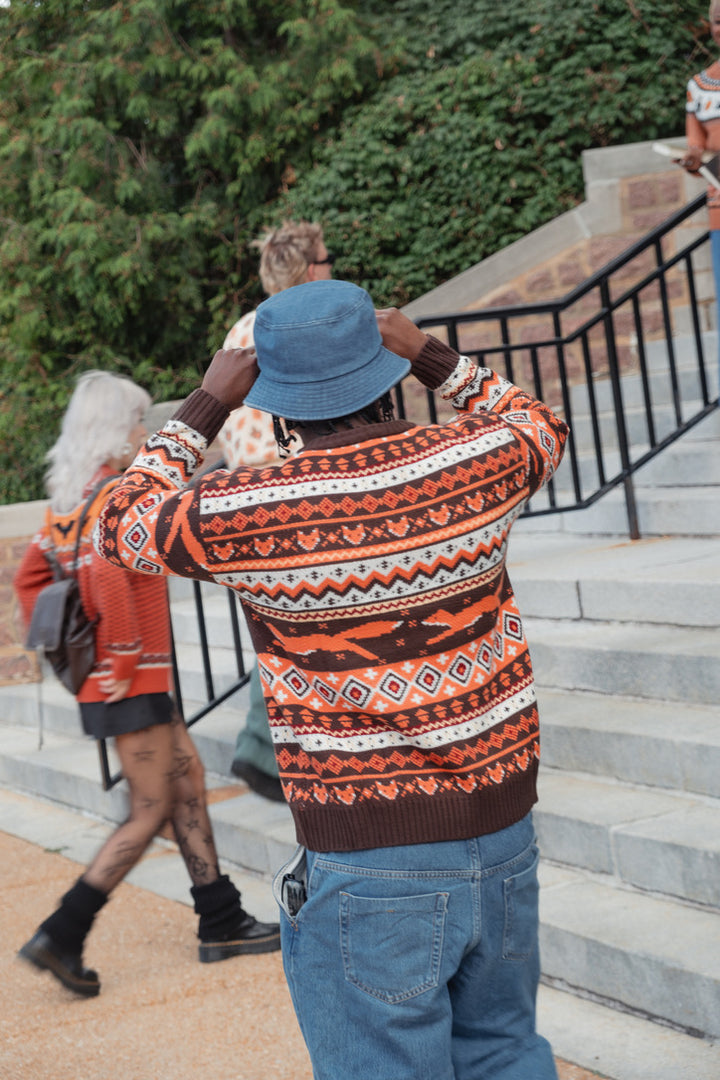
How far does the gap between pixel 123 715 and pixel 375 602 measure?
228 centimetres

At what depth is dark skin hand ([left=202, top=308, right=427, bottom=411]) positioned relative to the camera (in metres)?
1.98

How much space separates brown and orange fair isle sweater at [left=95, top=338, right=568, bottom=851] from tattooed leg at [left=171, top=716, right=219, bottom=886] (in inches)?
88.1

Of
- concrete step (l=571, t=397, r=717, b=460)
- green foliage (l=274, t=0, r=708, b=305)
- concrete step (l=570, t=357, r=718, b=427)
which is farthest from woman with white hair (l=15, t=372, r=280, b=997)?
green foliage (l=274, t=0, r=708, b=305)

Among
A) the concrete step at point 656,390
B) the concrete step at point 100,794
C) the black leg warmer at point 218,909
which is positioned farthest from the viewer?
the concrete step at point 656,390

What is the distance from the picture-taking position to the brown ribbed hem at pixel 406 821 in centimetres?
182

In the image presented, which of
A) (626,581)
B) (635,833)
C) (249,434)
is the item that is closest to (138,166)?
(249,434)

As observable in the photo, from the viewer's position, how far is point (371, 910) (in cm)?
180

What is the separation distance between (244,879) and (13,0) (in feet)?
30.0

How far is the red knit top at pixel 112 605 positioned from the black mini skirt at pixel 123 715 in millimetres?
25

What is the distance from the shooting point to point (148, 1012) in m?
3.75

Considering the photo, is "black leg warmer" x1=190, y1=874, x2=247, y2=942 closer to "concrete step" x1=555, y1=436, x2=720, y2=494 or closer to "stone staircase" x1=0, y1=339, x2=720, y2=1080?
"stone staircase" x1=0, y1=339, x2=720, y2=1080

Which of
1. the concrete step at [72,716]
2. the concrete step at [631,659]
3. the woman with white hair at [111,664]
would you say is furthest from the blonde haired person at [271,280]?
the concrete step at [72,716]

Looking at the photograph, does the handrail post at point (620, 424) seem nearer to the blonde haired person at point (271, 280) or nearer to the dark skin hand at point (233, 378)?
the blonde haired person at point (271, 280)

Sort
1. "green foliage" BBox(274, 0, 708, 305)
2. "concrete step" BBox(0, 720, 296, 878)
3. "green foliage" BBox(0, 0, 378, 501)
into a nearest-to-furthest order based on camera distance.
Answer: "concrete step" BBox(0, 720, 296, 878) < "green foliage" BBox(274, 0, 708, 305) < "green foliage" BBox(0, 0, 378, 501)
